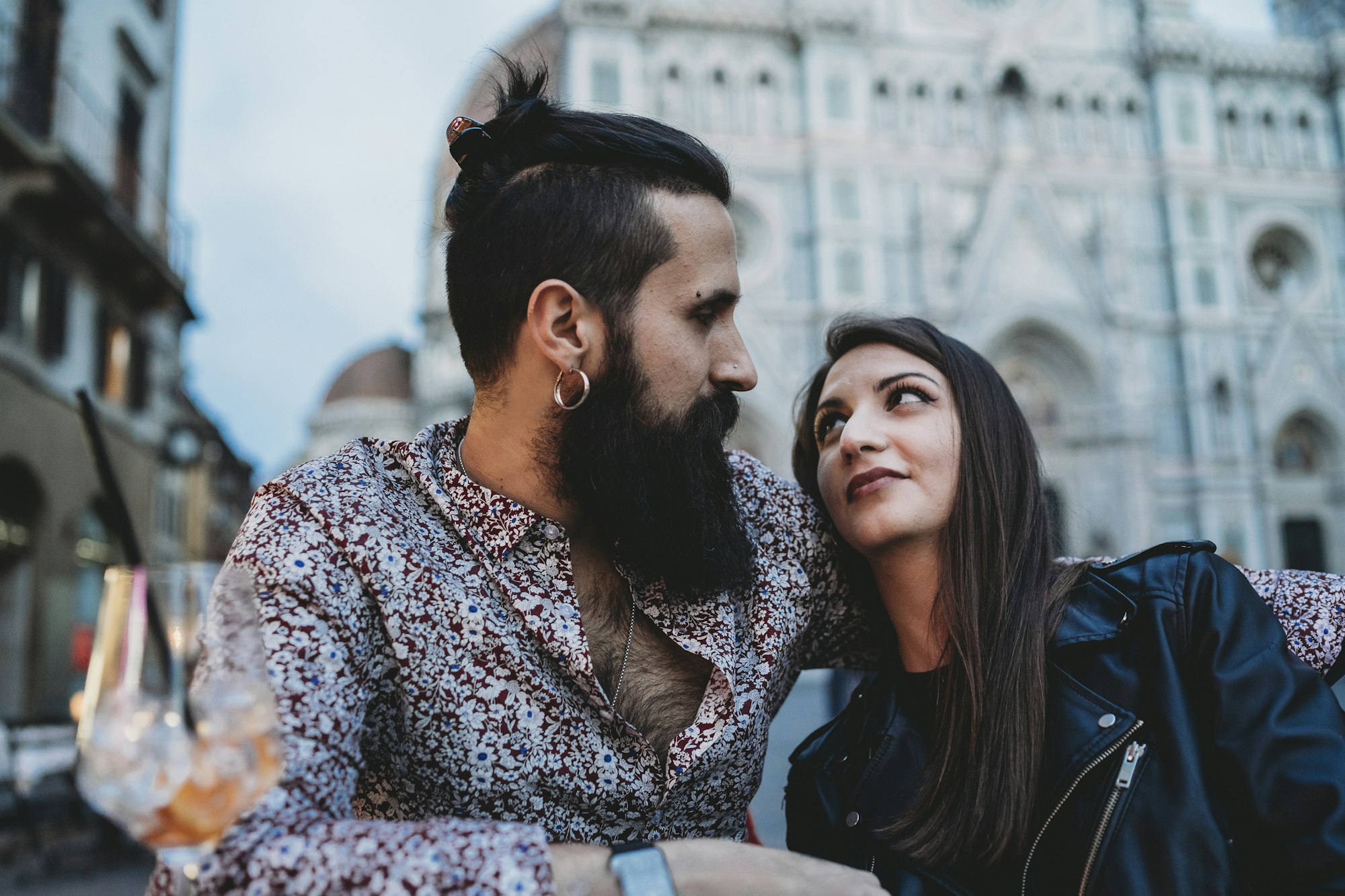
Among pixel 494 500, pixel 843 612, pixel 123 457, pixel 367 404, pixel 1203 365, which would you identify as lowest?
pixel 843 612

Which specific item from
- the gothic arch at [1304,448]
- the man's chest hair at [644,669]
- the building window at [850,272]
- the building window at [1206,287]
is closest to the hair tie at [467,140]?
the man's chest hair at [644,669]

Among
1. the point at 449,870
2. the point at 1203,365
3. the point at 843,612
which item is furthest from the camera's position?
the point at 1203,365

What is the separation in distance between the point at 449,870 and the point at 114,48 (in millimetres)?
14114

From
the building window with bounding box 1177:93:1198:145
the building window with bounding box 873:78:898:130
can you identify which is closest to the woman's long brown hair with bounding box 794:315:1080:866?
the building window with bounding box 873:78:898:130

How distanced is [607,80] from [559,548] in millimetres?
24400

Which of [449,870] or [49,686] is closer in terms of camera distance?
[449,870]

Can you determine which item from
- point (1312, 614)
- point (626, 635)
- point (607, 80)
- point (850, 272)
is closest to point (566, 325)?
point (626, 635)

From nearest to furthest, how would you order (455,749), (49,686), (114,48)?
1. (455,749)
2. (49,686)
3. (114,48)

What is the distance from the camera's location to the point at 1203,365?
25844 millimetres

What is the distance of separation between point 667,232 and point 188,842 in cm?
123

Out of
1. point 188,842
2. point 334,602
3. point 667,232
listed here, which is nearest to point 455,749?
point 334,602

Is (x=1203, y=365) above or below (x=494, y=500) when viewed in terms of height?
above

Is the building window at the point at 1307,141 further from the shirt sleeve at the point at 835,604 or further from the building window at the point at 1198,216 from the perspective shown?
the shirt sleeve at the point at 835,604

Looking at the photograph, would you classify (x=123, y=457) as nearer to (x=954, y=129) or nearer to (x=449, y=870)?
(x=449, y=870)
